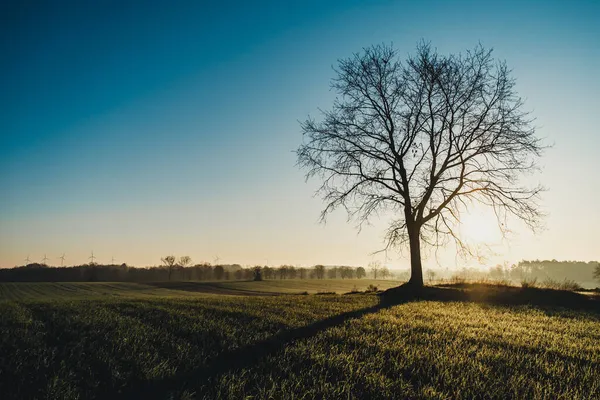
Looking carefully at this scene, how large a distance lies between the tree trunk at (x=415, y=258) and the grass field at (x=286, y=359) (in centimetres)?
996

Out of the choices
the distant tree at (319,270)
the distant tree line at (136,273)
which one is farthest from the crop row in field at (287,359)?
the distant tree at (319,270)

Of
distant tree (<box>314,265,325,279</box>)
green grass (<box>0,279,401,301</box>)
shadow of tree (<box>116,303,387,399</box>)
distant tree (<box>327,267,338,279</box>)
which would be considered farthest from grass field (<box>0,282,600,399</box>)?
distant tree (<box>327,267,338,279</box>)

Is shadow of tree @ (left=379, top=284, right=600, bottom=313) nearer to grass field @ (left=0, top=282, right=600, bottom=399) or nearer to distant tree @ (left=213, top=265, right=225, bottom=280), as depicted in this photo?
grass field @ (left=0, top=282, right=600, bottom=399)

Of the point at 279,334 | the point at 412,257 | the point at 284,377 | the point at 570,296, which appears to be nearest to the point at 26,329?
the point at 279,334

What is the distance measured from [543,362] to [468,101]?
1556 centimetres

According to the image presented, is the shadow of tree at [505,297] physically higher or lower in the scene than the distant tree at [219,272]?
higher

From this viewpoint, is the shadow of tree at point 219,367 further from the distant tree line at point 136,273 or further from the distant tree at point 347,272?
the distant tree at point 347,272

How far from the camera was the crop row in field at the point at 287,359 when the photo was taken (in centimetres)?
309

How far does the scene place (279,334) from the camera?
17.3ft

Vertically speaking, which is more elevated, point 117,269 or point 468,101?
point 468,101

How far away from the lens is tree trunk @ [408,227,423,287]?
1652 centimetres

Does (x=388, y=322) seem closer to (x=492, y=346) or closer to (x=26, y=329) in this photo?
(x=492, y=346)

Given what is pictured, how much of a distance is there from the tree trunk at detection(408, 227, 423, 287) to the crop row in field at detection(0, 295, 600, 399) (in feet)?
32.6

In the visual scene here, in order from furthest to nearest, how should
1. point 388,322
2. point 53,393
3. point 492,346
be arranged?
point 388,322, point 492,346, point 53,393
